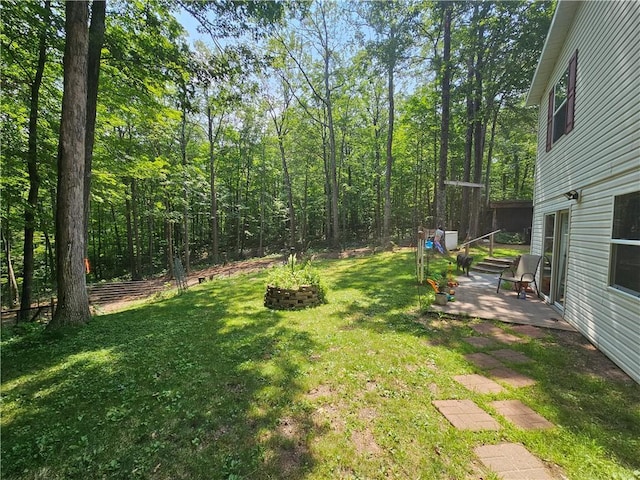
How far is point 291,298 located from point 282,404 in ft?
10.3

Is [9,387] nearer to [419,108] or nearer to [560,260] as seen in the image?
[560,260]

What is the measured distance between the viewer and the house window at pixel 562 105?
17.6ft

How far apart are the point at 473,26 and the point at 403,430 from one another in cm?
1382

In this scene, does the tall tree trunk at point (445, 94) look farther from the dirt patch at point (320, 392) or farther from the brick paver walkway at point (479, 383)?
the dirt patch at point (320, 392)

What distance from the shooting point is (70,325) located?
4.66 metres

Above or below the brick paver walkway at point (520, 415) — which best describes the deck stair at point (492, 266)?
above

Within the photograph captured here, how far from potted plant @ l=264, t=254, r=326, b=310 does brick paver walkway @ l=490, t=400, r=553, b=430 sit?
370 centimetres

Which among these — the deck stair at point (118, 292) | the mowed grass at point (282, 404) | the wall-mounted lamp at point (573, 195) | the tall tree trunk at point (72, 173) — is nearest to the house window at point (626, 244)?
the mowed grass at point (282, 404)

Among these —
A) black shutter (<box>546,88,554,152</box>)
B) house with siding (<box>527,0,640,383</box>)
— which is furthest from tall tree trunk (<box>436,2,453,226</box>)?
house with siding (<box>527,0,640,383</box>)

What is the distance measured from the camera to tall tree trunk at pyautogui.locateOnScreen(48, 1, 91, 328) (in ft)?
14.4

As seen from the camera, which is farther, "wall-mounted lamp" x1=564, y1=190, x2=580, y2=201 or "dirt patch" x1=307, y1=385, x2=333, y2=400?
"wall-mounted lamp" x1=564, y1=190, x2=580, y2=201

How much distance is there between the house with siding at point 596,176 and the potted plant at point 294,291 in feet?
14.5

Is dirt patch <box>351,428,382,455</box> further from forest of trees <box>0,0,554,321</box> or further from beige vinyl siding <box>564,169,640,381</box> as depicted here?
forest of trees <box>0,0,554,321</box>

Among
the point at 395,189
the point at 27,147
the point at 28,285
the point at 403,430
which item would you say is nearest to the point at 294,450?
the point at 403,430
